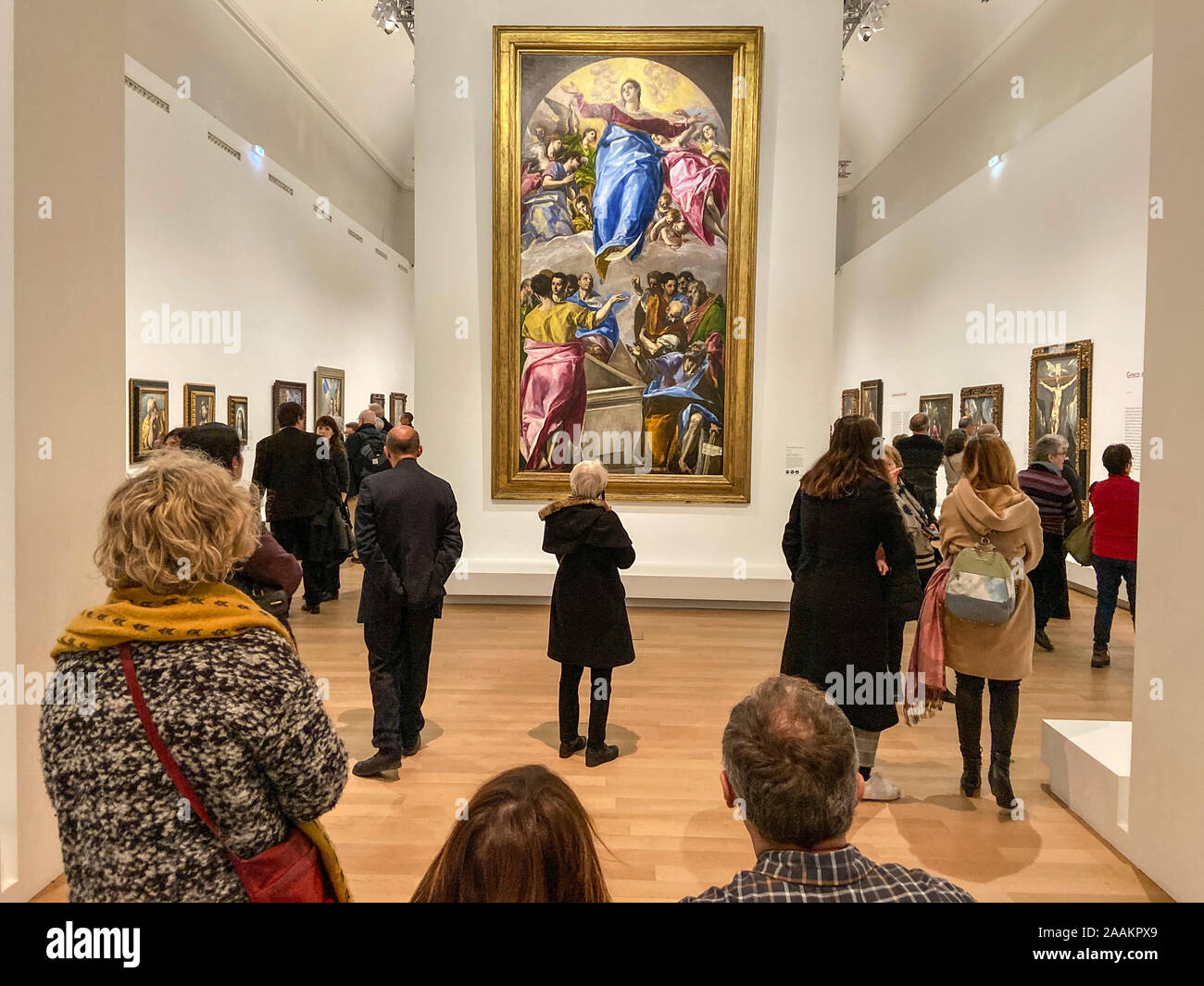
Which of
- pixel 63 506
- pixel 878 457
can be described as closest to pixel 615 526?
pixel 878 457

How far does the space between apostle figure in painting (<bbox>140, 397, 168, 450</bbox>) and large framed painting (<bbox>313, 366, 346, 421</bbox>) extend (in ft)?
18.7

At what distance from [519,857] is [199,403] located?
1169cm

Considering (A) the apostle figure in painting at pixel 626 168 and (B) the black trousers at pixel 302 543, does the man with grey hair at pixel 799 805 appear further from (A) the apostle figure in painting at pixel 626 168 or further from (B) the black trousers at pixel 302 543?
(A) the apostle figure in painting at pixel 626 168

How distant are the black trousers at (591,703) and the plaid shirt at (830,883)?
3978 mm

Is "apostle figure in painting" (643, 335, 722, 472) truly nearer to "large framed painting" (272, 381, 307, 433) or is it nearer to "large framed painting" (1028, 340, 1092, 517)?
"large framed painting" (1028, 340, 1092, 517)

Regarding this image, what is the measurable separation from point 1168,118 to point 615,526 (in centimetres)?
366

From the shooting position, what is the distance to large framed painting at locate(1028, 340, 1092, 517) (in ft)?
38.7

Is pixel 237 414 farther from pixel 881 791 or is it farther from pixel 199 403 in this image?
pixel 881 791

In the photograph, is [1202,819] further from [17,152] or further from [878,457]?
[17,152]

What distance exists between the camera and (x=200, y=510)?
7.05ft

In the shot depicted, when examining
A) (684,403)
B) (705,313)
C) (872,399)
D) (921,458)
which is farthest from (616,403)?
(872,399)

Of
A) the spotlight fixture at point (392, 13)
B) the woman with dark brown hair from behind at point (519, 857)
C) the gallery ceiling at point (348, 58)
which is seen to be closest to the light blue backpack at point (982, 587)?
the woman with dark brown hair from behind at point (519, 857)
